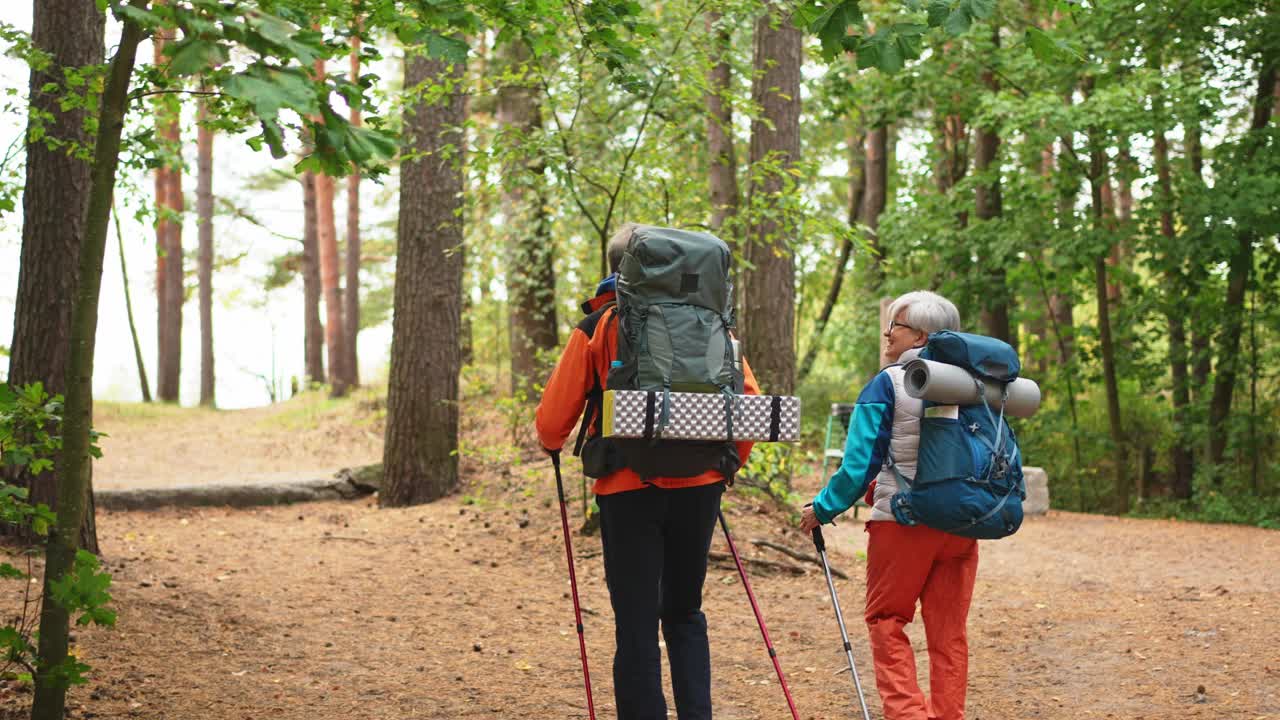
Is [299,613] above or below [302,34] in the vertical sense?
below

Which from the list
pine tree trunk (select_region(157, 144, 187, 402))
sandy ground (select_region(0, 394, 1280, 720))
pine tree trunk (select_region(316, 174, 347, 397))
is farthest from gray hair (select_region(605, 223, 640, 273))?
pine tree trunk (select_region(157, 144, 187, 402))

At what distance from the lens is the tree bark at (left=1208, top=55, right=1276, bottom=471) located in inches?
497

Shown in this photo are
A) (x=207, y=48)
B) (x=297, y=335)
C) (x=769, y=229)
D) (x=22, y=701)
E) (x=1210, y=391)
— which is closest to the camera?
(x=207, y=48)

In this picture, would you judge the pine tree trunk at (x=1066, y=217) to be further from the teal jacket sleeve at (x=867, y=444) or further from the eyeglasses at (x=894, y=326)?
the teal jacket sleeve at (x=867, y=444)

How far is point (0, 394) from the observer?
368cm

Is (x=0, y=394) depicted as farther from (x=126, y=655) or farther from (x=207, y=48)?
(x=126, y=655)

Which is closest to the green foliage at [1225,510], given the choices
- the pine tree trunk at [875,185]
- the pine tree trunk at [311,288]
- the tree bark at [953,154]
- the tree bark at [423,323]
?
the pine tree trunk at [875,185]

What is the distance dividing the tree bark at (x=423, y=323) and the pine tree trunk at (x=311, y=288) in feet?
43.2

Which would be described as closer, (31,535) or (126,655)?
(126,655)

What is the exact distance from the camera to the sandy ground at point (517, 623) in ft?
16.9

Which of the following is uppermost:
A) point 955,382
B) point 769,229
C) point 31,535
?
point 769,229

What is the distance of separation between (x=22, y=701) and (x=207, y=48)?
3206 mm

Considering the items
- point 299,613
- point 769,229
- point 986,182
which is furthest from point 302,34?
point 986,182

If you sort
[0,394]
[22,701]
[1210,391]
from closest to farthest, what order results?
1. [0,394]
2. [22,701]
3. [1210,391]
